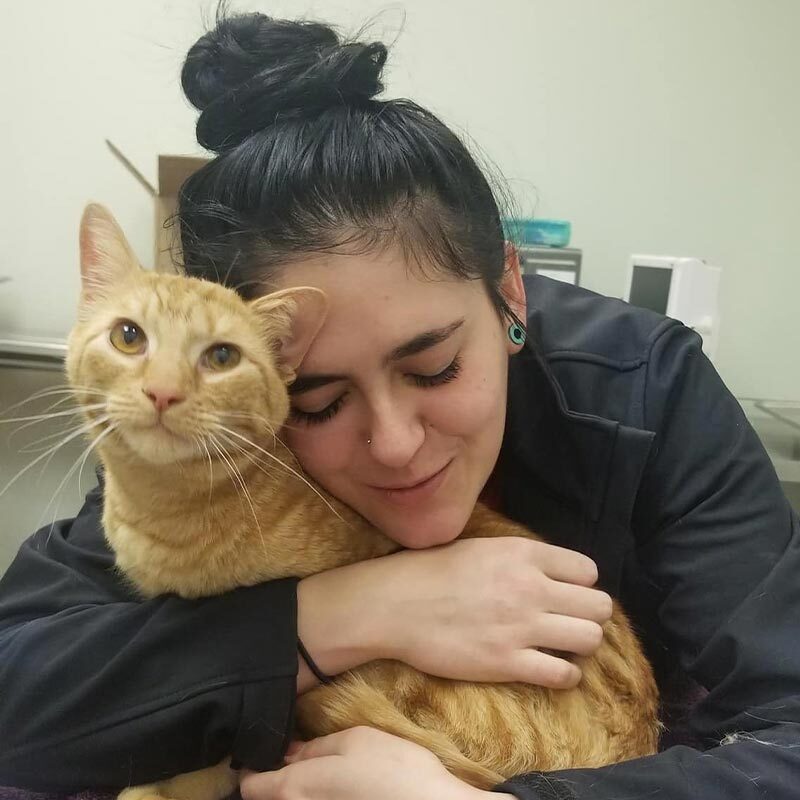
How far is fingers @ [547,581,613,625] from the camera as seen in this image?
30.9 inches

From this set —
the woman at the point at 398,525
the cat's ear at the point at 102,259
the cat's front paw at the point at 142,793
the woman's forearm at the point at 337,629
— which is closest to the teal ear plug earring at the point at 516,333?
the woman at the point at 398,525

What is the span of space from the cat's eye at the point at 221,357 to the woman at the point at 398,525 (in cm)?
8

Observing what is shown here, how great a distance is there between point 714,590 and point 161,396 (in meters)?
0.67

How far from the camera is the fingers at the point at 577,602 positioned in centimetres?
78

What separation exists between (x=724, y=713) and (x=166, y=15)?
6.49 feet

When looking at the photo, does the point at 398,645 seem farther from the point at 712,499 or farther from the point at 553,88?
the point at 553,88

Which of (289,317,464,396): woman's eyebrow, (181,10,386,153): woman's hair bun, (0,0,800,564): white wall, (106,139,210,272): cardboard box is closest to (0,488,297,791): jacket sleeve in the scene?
(289,317,464,396): woman's eyebrow

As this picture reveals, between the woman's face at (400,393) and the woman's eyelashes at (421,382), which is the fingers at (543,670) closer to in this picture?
the woman's face at (400,393)

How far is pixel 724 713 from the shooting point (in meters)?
0.79

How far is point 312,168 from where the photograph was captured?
0.78 m

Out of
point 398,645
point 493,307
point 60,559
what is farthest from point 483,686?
point 60,559

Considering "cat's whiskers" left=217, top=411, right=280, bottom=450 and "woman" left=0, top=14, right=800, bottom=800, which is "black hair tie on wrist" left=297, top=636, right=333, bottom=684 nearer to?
"woman" left=0, top=14, right=800, bottom=800

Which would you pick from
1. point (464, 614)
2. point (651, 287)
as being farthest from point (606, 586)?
point (651, 287)

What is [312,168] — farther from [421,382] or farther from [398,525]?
[398,525]
